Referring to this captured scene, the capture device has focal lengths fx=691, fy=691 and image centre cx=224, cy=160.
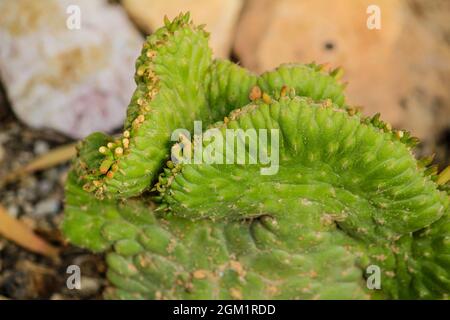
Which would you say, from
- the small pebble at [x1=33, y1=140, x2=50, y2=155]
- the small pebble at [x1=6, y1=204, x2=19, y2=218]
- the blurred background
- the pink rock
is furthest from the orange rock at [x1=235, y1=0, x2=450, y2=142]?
the small pebble at [x1=6, y1=204, x2=19, y2=218]

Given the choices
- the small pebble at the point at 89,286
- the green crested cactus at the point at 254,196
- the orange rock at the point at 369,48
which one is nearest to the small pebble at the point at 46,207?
the small pebble at the point at 89,286

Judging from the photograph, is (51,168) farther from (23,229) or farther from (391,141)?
(391,141)

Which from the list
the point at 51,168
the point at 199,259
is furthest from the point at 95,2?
the point at 199,259

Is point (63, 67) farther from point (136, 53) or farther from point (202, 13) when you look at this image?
point (202, 13)

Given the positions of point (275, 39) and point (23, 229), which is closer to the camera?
point (23, 229)

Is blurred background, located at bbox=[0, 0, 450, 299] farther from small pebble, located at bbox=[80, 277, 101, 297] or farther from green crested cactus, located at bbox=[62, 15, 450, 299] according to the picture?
green crested cactus, located at bbox=[62, 15, 450, 299]
